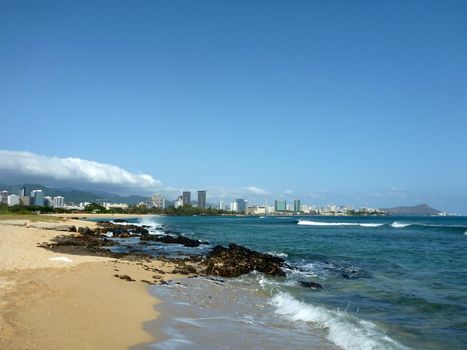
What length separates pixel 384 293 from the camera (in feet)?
48.6

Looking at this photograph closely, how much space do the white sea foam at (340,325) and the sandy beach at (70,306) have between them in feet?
12.2

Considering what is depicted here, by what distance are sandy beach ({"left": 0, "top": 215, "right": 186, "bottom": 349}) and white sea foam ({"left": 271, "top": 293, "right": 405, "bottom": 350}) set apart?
12.2 ft

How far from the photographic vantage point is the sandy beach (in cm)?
728

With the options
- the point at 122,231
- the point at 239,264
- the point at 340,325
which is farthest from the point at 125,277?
the point at 122,231

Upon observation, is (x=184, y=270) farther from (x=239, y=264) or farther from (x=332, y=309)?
(x=332, y=309)

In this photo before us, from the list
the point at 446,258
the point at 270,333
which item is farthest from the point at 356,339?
the point at 446,258

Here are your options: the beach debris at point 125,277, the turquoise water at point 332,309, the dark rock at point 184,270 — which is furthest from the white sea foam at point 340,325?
the dark rock at point 184,270

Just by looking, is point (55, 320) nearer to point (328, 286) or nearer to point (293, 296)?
point (293, 296)

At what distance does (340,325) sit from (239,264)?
11.1m

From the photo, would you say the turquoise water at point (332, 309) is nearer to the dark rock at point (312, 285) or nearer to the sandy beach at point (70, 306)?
the dark rock at point (312, 285)

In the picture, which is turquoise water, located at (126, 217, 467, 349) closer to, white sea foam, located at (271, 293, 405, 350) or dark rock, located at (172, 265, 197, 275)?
white sea foam, located at (271, 293, 405, 350)

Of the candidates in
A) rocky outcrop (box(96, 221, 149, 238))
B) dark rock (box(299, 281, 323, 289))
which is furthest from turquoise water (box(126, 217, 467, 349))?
rocky outcrop (box(96, 221, 149, 238))

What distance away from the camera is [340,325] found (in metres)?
9.80

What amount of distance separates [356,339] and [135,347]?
4.47 m
